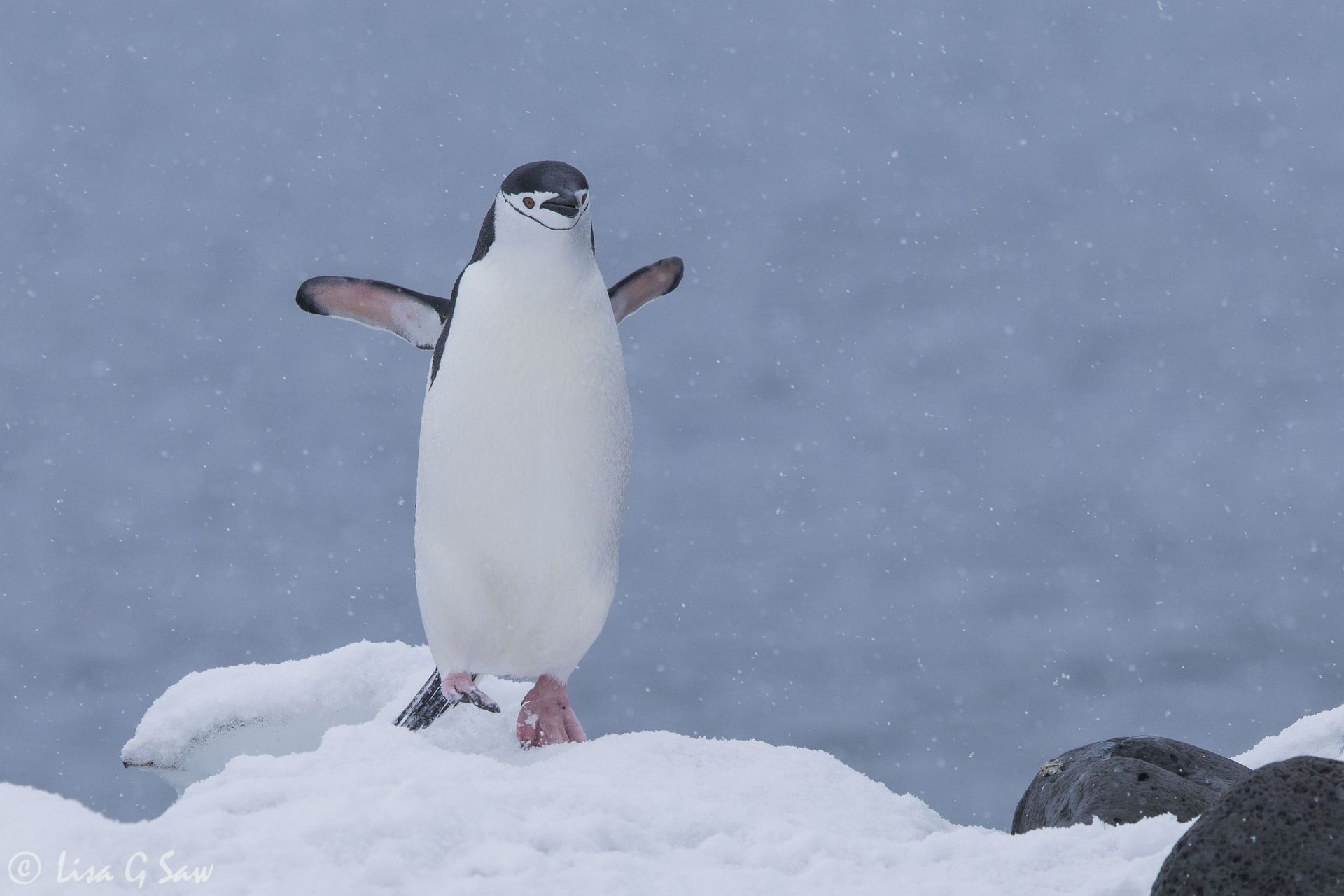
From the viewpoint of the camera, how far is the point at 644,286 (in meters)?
5.08

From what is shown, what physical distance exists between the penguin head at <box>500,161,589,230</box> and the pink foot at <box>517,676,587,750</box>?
1621mm

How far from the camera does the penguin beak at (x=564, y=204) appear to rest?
13.5 ft

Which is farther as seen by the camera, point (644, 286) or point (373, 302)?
point (644, 286)

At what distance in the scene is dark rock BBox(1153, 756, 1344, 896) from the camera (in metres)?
2.46

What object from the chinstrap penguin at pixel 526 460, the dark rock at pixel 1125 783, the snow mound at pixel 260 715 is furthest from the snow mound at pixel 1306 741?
the snow mound at pixel 260 715

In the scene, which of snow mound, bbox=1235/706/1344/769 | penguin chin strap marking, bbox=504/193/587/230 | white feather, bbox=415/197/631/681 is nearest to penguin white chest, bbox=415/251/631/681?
white feather, bbox=415/197/631/681

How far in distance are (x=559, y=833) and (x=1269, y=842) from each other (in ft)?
4.84

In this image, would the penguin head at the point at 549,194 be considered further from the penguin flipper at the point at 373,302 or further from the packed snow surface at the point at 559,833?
the packed snow surface at the point at 559,833

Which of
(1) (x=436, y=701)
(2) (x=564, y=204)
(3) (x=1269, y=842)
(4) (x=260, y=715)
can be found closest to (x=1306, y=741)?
(3) (x=1269, y=842)

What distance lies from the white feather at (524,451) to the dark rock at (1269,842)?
2234mm

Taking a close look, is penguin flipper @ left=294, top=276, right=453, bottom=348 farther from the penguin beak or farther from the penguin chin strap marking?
the penguin beak

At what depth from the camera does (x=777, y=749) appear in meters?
4.21

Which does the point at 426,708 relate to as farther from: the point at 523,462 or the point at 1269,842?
the point at 1269,842

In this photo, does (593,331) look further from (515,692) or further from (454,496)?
(515,692)
